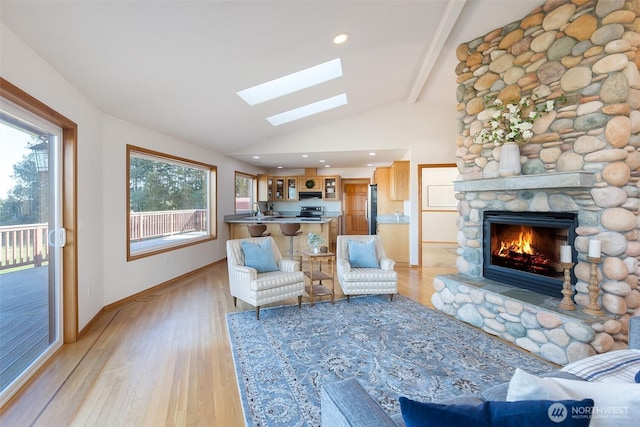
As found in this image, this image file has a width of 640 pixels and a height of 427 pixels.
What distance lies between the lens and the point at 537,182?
8.35 ft

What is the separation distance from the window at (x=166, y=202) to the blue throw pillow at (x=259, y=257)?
166 centimetres

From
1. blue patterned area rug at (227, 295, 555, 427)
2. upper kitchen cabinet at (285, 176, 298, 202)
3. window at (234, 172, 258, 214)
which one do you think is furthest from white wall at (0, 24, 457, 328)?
upper kitchen cabinet at (285, 176, 298, 202)

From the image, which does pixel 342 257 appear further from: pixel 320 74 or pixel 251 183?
pixel 251 183

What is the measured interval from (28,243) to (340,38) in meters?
3.27

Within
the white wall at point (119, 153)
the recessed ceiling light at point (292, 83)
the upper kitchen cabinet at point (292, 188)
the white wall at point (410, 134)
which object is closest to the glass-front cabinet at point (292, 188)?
the upper kitchen cabinet at point (292, 188)

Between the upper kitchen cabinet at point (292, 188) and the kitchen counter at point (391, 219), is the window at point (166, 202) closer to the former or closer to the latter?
the upper kitchen cabinet at point (292, 188)

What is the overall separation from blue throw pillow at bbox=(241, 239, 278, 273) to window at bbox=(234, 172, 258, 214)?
11.8ft

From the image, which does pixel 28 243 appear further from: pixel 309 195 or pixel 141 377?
pixel 309 195

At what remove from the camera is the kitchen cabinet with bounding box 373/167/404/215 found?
630 cm

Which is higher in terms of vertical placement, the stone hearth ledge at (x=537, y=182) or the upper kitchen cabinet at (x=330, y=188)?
the upper kitchen cabinet at (x=330, y=188)

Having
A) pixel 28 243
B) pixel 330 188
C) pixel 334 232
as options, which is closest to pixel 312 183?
pixel 330 188

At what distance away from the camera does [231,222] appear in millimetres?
6258

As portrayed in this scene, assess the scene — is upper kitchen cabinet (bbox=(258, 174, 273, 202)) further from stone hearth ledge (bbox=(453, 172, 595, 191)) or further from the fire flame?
the fire flame

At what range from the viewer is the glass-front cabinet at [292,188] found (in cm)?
820
